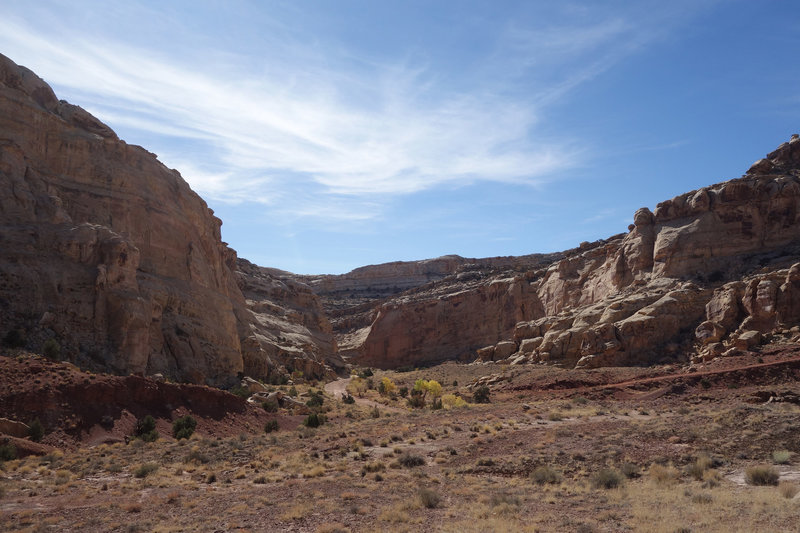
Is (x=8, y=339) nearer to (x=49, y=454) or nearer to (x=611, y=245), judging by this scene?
(x=49, y=454)

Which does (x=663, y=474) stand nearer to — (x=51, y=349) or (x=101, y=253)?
(x=51, y=349)

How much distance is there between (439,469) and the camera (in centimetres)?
1777

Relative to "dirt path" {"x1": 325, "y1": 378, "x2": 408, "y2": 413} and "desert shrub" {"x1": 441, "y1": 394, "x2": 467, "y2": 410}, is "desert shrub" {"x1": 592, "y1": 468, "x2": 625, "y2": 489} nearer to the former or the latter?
"desert shrub" {"x1": 441, "y1": 394, "x2": 467, "y2": 410}

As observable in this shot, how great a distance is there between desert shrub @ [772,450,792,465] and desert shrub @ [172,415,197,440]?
882 inches

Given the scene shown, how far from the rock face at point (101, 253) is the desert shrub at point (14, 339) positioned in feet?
3.03

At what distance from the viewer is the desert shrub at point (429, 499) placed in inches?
513

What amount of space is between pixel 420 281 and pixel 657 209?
8773cm

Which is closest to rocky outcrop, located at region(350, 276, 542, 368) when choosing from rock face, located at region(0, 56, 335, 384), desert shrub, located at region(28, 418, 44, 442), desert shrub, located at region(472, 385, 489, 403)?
desert shrub, located at region(472, 385, 489, 403)

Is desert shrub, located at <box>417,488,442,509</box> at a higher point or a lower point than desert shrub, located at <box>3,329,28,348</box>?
lower

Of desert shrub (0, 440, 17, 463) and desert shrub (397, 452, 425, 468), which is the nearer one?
desert shrub (397, 452, 425, 468)

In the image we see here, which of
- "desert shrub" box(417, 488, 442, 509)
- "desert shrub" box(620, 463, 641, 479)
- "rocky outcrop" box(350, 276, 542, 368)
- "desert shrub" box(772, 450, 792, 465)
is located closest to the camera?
"desert shrub" box(417, 488, 442, 509)

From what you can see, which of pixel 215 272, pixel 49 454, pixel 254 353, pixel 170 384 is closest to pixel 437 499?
pixel 49 454

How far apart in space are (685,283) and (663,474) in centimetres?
Result: 3594

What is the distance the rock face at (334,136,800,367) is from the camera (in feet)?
130
